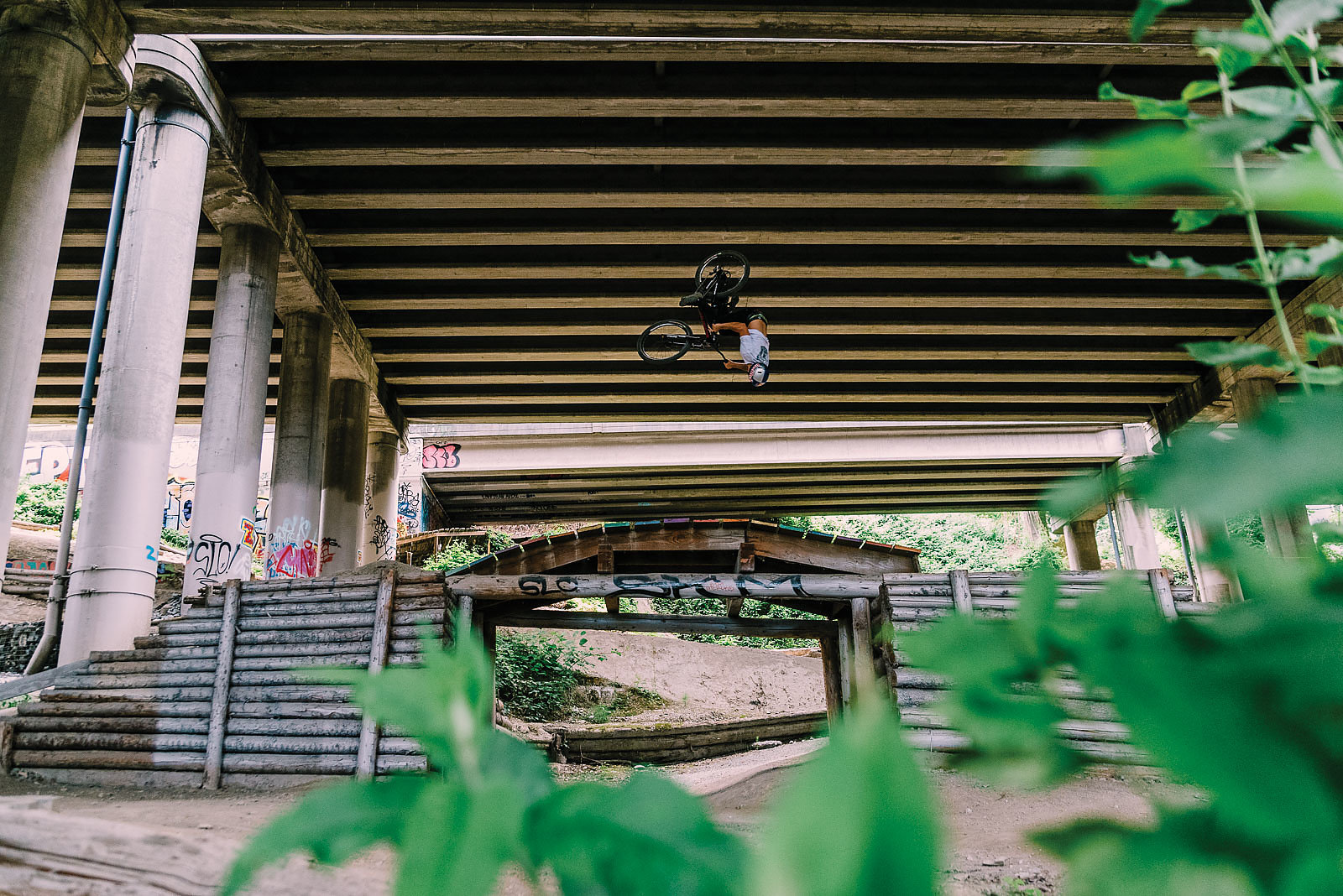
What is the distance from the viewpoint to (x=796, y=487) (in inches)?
850

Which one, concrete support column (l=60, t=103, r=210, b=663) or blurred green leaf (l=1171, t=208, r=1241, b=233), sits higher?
concrete support column (l=60, t=103, r=210, b=663)

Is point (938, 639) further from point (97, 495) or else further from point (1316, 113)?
point (97, 495)

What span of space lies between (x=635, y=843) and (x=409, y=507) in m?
22.5

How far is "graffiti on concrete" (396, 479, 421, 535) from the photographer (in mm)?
21438

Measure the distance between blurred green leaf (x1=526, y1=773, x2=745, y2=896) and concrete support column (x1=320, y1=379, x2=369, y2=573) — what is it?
15587mm

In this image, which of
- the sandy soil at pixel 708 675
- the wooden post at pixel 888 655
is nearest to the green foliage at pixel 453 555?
the sandy soil at pixel 708 675

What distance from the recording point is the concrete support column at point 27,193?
693cm

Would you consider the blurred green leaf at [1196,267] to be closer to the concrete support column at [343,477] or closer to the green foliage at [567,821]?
the green foliage at [567,821]

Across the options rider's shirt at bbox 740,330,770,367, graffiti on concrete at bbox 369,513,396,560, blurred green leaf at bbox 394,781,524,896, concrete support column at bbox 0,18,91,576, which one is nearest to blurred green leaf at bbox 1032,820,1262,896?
blurred green leaf at bbox 394,781,524,896

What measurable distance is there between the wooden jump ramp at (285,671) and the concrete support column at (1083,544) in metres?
11.9

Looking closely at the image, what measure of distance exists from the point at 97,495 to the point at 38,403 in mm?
11835

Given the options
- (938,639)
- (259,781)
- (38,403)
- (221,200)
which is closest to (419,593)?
(259,781)

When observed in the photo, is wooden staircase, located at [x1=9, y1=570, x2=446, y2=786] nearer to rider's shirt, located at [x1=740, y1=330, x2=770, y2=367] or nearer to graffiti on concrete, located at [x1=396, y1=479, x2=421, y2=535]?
rider's shirt, located at [x1=740, y1=330, x2=770, y2=367]

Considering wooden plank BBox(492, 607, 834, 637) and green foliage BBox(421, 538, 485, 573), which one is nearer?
wooden plank BBox(492, 607, 834, 637)
